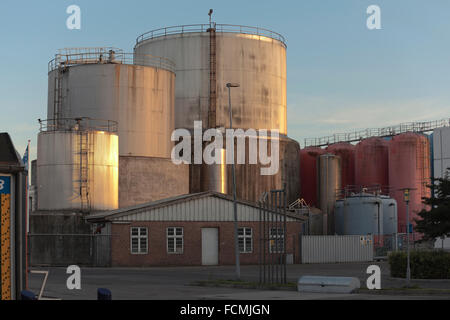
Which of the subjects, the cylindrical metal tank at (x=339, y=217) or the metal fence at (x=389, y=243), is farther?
the cylindrical metal tank at (x=339, y=217)

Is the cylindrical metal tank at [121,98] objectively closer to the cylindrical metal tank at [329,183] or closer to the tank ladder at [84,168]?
the tank ladder at [84,168]

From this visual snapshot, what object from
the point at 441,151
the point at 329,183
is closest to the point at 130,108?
the point at 329,183

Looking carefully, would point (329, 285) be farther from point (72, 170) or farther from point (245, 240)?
point (72, 170)

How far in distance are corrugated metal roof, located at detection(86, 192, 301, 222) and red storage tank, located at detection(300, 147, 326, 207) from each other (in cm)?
2617

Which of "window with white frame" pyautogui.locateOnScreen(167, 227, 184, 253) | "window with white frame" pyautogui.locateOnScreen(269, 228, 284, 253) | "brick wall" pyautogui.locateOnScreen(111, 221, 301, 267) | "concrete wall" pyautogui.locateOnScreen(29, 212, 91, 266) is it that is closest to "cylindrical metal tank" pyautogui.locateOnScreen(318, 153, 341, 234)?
"brick wall" pyautogui.locateOnScreen(111, 221, 301, 267)

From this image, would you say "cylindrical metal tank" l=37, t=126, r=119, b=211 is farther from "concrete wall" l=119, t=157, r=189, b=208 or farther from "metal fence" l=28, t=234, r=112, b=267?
"concrete wall" l=119, t=157, r=189, b=208

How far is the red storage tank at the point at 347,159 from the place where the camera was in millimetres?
82438

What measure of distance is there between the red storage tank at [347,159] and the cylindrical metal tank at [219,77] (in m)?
13.5

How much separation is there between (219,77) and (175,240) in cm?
2200

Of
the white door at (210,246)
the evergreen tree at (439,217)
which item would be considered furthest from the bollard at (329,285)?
the white door at (210,246)

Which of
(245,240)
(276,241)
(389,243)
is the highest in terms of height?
(276,241)

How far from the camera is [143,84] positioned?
6278cm

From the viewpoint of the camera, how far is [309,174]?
83.6 meters
